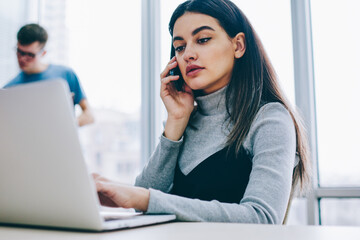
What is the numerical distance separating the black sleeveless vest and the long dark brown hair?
0.15ft

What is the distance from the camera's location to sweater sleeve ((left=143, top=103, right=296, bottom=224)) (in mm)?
774

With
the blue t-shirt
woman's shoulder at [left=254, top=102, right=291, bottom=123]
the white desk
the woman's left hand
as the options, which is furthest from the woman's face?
the blue t-shirt

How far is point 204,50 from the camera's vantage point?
4.21ft

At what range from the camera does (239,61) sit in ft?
4.42

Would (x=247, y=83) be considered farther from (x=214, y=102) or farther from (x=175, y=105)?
(x=175, y=105)

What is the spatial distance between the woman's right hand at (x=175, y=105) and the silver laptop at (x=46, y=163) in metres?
0.68

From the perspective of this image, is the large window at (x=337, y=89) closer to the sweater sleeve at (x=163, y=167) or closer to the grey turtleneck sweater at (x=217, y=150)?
the grey turtleneck sweater at (x=217, y=150)

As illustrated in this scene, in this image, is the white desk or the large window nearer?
the white desk

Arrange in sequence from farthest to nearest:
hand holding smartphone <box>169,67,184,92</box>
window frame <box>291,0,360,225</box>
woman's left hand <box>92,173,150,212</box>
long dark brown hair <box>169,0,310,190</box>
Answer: window frame <box>291,0,360,225</box> → hand holding smartphone <box>169,67,184,92</box> → long dark brown hair <box>169,0,310,190</box> → woman's left hand <box>92,173,150,212</box>

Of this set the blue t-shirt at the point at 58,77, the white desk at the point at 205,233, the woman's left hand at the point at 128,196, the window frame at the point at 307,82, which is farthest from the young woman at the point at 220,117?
the blue t-shirt at the point at 58,77

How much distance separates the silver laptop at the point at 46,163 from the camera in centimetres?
55

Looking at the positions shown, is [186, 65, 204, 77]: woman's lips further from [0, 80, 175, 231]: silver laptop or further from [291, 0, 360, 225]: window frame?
[291, 0, 360, 225]: window frame

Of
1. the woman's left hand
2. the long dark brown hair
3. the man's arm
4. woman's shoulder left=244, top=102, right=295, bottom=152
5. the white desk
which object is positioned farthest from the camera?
the man's arm

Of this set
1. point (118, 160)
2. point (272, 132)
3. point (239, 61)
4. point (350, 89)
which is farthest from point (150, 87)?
point (272, 132)
